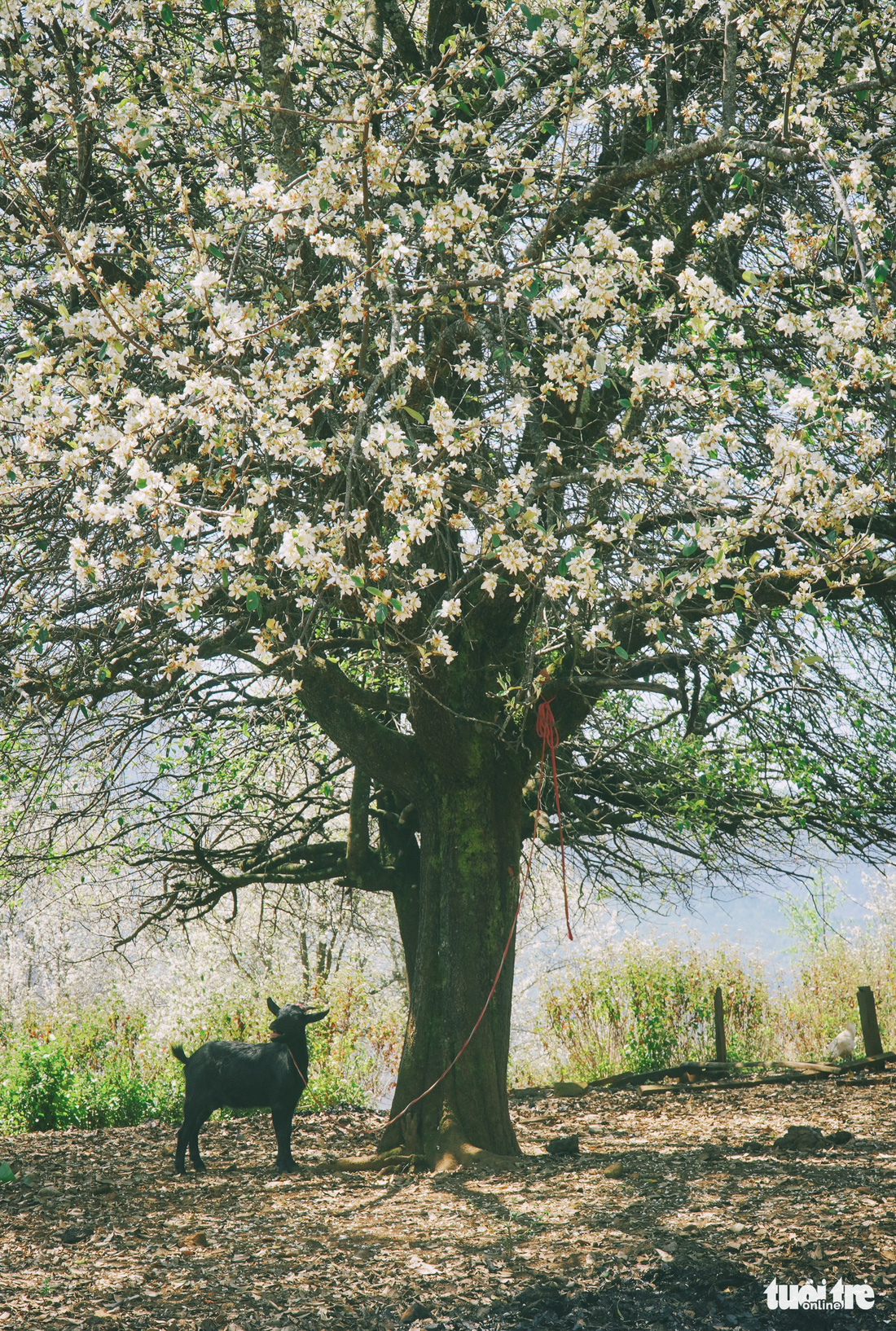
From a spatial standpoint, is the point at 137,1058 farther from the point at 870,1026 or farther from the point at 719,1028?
the point at 870,1026

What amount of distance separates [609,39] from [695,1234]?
19.7 ft

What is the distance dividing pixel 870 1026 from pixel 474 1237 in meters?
6.04

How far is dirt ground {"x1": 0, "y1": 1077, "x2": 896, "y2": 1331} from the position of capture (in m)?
3.71

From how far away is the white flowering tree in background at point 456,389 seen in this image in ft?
14.2

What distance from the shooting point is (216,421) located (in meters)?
4.16

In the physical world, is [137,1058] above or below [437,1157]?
above

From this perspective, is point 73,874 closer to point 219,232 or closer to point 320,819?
point 320,819

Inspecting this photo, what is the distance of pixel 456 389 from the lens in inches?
252

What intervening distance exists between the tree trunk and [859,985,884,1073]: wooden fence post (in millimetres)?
4143

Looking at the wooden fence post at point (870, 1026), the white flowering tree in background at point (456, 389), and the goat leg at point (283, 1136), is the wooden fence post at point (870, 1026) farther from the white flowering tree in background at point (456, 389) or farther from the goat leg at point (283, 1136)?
the goat leg at point (283, 1136)

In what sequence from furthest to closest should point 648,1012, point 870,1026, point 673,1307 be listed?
point 648,1012 → point 870,1026 → point 673,1307

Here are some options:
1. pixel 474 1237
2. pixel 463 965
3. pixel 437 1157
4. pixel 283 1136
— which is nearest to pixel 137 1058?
pixel 283 1136

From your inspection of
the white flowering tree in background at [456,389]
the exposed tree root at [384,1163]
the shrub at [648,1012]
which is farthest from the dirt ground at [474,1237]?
the shrub at [648,1012]

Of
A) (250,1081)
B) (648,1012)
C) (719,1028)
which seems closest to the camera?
(250,1081)
